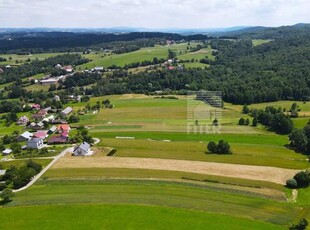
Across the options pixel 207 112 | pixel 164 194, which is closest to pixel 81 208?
pixel 164 194

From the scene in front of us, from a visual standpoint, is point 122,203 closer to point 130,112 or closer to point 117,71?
point 130,112

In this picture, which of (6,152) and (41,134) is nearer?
(6,152)

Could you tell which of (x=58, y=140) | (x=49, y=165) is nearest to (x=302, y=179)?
(x=49, y=165)

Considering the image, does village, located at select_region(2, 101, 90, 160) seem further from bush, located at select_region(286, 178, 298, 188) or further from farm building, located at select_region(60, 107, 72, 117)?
bush, located at select_region(286, 178, 298, 188)

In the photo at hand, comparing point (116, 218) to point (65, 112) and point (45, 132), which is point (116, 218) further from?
point (65, 112)

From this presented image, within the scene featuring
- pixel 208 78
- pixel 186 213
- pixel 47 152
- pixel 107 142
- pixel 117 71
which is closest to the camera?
pixel 186 213

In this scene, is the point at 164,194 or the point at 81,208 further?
the point at 164,194
